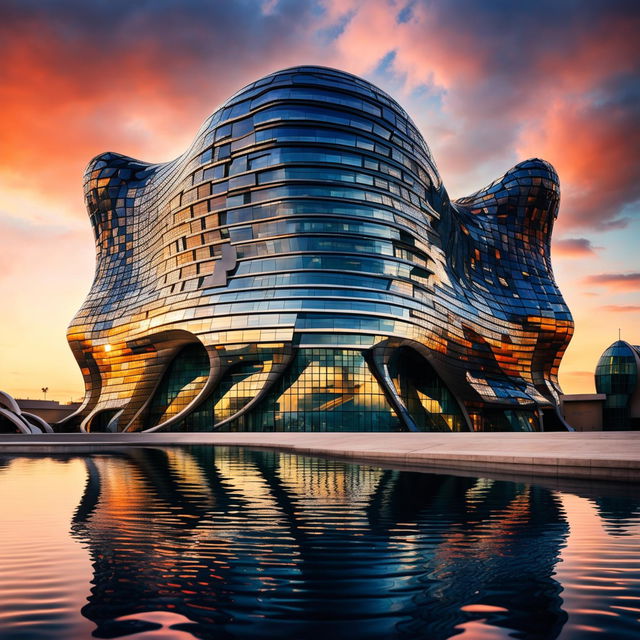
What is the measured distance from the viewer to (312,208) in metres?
71.8

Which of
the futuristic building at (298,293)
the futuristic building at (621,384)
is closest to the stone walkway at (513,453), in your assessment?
the futuristic building at (298,293)

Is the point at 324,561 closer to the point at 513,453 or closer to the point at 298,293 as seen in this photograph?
the point at 513,453

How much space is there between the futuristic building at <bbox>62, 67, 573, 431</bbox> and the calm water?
5416 centimetres

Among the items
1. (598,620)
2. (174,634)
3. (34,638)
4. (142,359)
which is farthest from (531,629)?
(142,359)

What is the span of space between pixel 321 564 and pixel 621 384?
373 ft

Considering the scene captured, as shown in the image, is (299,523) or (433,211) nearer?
(299,523)

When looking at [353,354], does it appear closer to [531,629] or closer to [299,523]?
[299,523]

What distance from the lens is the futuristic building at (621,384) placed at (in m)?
106

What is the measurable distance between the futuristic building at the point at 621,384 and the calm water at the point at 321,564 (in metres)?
104

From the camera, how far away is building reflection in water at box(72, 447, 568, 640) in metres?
5.20

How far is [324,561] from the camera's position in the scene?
748cm

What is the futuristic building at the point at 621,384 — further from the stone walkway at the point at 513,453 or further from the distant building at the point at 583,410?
the stone walkway at the point at 513,453

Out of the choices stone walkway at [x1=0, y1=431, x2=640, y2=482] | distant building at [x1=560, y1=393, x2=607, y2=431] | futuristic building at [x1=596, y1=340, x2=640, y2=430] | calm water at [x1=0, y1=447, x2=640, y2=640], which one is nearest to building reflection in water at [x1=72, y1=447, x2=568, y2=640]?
calm water at [x1=0, y1=447, x2=640, y2=640]

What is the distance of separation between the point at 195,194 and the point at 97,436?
3975cm
